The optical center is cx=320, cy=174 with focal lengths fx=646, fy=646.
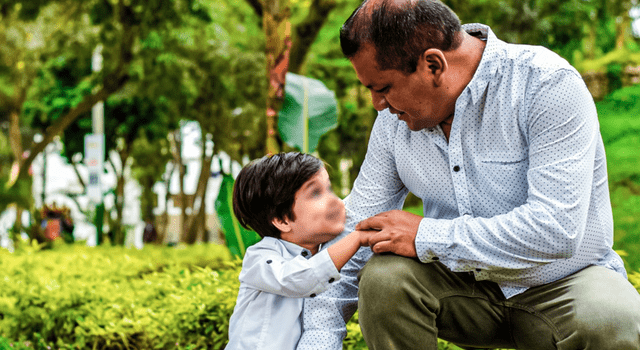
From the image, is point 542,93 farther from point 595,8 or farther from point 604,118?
point 595,8

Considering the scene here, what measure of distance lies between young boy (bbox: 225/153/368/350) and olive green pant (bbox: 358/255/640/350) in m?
0.21

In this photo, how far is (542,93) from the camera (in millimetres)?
2191

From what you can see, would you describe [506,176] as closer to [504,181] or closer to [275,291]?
[504,181]

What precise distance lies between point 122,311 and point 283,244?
1.93 m

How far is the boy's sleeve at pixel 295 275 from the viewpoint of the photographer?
7.62ft

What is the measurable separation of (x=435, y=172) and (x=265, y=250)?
2.36 ft

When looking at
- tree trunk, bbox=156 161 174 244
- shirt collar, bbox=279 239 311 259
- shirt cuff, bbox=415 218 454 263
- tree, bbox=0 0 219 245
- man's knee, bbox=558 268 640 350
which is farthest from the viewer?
tree trunk, bbox=156 161 174 244

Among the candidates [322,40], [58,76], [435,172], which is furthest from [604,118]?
[58,76]

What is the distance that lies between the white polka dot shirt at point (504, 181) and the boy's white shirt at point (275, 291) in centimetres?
8

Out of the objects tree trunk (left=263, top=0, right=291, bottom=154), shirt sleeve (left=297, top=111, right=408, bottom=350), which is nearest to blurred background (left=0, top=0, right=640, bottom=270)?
tree trunk (left=263, top=0, right=291, bottom=154)

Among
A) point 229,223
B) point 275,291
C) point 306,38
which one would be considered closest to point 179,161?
point 306,38

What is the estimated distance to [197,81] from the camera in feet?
52.8

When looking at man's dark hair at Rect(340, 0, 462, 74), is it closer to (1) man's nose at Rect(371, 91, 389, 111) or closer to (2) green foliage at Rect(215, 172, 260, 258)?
(1) man's nose at Rect(371, 91, 389, 111)

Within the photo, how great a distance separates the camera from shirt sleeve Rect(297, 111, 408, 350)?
2.47 m
